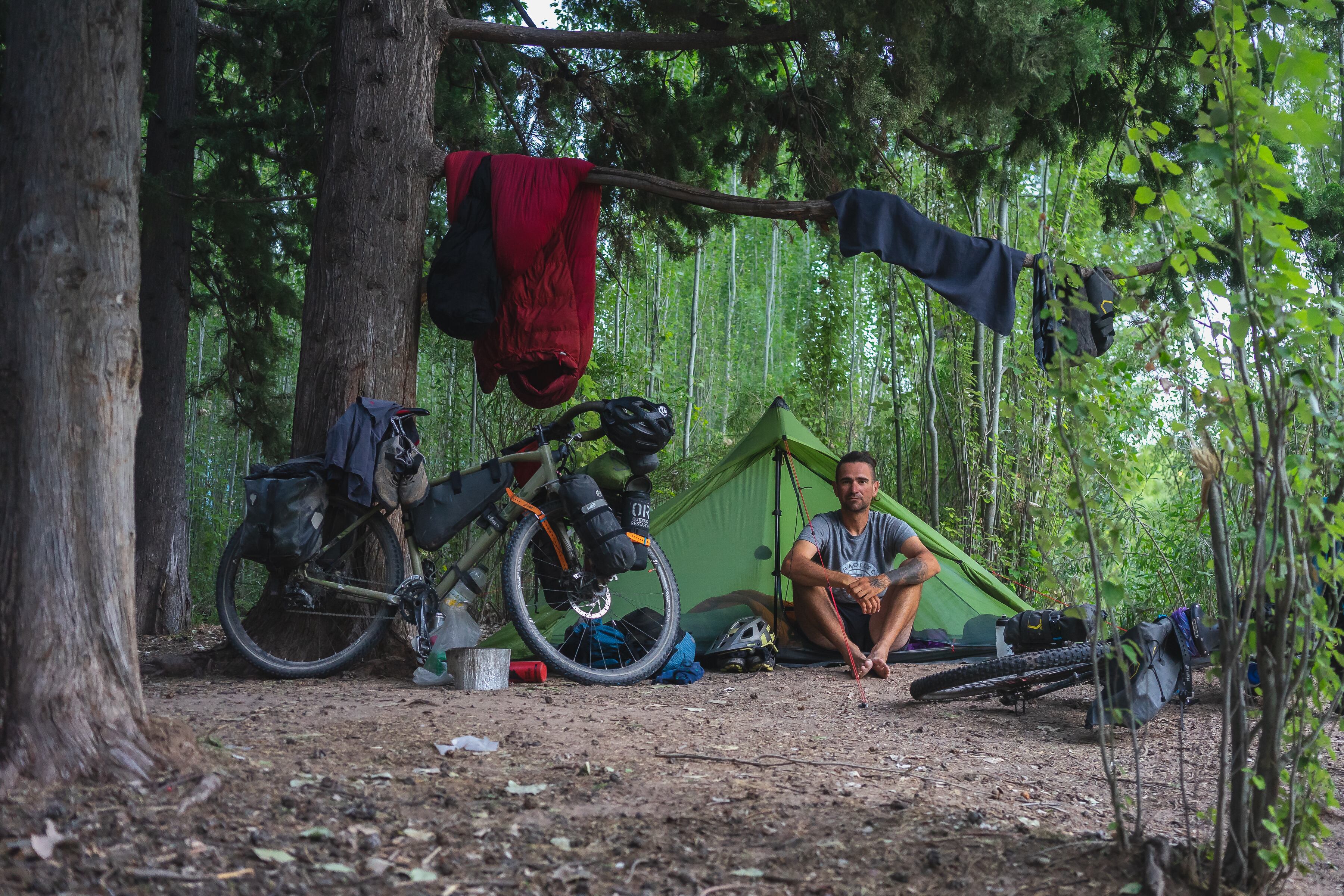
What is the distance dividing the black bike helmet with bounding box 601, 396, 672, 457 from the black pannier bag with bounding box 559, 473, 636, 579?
21 centimetres

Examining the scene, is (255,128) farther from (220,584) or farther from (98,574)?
(98,574)

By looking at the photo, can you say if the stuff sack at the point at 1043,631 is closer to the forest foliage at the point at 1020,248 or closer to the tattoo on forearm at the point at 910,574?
the forest foliage at the point at 1020,248

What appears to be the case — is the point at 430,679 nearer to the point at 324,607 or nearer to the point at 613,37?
the point at 324,607

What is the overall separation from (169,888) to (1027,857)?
1.46 meters

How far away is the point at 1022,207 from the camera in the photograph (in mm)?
7219

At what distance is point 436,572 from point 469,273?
3.96ft

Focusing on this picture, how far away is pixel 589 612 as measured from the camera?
13.1 ft

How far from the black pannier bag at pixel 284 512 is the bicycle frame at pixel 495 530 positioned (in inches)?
8.7

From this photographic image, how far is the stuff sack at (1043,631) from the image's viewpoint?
381cm

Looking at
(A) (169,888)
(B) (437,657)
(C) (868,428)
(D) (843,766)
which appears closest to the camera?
(A) (169,888)

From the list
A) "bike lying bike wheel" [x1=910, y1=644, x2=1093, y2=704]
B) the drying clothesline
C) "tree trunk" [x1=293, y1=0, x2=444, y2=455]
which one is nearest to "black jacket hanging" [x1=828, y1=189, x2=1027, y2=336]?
the drying clothesline

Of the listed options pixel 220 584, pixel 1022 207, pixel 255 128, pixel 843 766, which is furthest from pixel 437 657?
pixel 1022 207

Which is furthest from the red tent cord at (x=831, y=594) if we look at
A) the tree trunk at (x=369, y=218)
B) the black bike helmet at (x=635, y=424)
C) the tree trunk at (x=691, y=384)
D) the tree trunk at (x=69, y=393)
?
the tree trunk at (x=691, y=384)

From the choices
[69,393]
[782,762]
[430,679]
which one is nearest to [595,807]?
[782,762]
